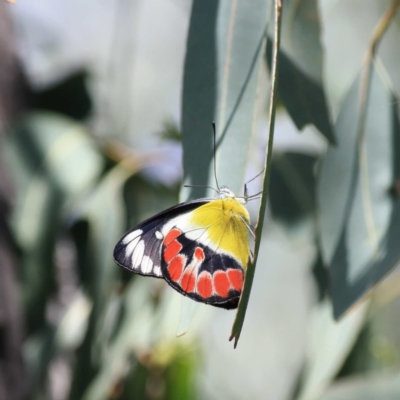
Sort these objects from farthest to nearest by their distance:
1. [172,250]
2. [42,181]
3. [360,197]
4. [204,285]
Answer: [42,181], [360,197], [172,250], [204,285]

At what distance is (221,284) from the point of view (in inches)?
33.5

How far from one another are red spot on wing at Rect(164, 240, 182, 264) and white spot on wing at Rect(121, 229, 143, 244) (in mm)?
49

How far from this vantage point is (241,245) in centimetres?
92

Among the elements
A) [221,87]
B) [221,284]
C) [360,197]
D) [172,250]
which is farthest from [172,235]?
[360,197]

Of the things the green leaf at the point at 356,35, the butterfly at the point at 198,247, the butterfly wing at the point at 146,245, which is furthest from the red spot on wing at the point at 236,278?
the green leaf at the point at 356,35

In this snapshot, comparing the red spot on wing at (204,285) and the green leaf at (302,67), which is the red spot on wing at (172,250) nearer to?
the red spot on wing at (204,285)

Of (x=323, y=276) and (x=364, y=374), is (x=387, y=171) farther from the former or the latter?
(x=364, y=374)

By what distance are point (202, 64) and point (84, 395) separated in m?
0.91

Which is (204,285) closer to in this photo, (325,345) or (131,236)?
(131,236)

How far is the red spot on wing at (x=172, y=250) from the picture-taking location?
91 centimetres

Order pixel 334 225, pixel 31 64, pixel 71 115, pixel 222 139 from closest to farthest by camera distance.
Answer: pixel 222 139 < pixel 334 225 < pixel 71 115 < pixel 31 64

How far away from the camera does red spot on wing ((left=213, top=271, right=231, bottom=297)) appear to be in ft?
2.75

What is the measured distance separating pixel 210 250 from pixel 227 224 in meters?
0.05

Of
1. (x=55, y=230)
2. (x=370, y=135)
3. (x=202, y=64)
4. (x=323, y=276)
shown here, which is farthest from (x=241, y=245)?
(x=55, y=230)
